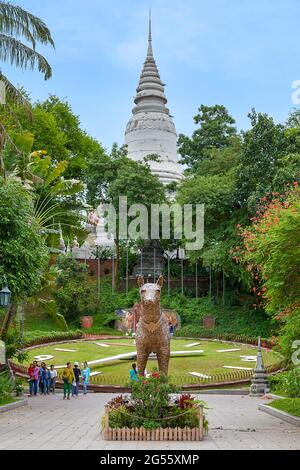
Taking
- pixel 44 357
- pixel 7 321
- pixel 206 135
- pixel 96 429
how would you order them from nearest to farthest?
pixel 96 429
pixel 7 321
pixel 44 357
pixel 206 135

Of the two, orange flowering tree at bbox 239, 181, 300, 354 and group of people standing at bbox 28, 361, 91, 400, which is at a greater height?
orange flowering tree at bbox 239, 181, 300, 354

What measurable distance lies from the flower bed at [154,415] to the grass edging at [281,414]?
11.4ft

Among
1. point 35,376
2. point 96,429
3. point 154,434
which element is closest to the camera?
point 154,434

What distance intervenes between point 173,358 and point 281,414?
14.2 metres

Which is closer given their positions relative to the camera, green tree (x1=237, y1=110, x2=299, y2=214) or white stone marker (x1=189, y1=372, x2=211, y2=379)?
white stone marker (x1=189, y1=372, x2=211, y2=379)

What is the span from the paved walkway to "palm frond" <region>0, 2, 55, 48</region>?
11799mm

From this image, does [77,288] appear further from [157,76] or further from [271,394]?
[157,76]

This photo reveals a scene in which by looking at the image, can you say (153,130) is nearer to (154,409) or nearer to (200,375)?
(200,375)

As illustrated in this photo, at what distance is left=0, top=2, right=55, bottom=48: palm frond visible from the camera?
19328mm

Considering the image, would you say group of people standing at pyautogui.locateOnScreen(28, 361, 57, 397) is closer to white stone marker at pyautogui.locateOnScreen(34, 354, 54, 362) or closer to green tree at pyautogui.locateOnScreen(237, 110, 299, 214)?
white stone marker at pyautogui.locateOnScreen(34, 354, 54, 362)

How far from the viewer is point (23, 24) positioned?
19609 millimetres

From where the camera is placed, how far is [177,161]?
6031cm

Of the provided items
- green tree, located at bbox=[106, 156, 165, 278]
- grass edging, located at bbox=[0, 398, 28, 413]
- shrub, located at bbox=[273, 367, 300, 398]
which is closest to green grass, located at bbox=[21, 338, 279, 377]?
grass edging, located at bbox=[0, 398, 28, 413]

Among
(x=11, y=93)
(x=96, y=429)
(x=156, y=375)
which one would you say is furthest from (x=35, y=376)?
(x=156, y=375)
